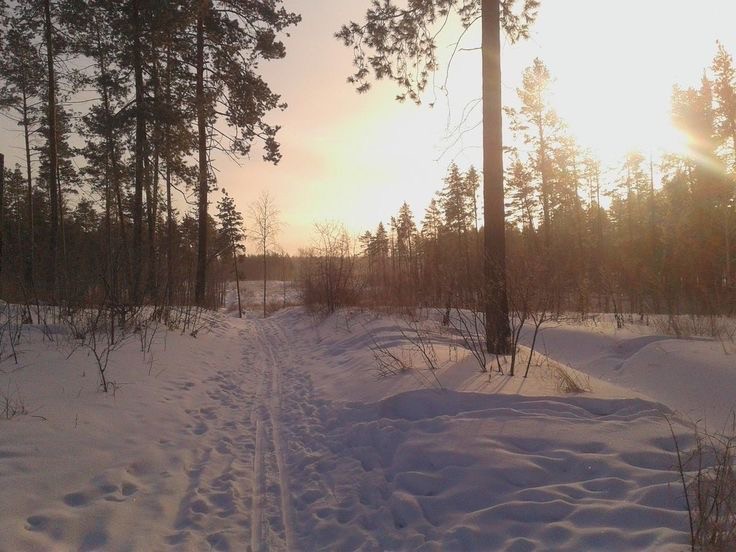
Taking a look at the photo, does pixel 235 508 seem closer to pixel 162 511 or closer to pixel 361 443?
pixel 162 511

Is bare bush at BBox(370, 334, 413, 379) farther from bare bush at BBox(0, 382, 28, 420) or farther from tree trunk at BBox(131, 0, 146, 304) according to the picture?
tree trunk at BBox(131, 0, 146, 304)

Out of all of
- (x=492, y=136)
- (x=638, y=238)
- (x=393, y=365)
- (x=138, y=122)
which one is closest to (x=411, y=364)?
(x=393, y=365)

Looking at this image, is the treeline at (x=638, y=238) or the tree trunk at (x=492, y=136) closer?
the tree trunk at (x=492, y=136)

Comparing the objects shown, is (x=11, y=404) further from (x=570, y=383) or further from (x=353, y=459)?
(x=570, y=383)

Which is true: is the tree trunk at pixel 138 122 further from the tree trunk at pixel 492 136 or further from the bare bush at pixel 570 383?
the bare bush at pixel 570 383

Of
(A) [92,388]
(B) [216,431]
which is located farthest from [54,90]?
(B) [216,431]

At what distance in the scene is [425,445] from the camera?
14.0 ft

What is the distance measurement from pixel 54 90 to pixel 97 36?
420cm

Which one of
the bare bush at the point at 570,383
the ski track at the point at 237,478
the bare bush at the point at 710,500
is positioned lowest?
the ski track at the point at 237,478

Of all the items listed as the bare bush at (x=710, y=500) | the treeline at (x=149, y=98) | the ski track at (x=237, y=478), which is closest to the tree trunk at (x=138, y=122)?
the treeline at (x=149, y=98)

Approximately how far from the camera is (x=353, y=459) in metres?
4.59

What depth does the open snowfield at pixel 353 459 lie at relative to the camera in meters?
2.98

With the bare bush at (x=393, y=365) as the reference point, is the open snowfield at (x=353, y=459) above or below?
below

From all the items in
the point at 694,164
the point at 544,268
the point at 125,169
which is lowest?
the point at 544,268
